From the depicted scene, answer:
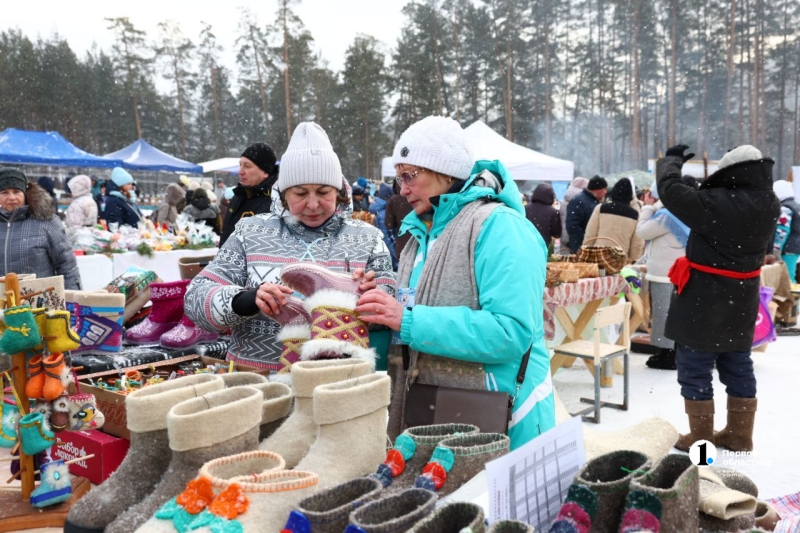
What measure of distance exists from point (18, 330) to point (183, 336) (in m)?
1.19

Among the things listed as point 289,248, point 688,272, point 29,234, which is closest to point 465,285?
point 289,248

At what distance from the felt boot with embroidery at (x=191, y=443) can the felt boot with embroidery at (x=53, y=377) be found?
0.51 metres

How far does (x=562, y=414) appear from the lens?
2.01m

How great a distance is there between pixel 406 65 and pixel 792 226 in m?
23.0

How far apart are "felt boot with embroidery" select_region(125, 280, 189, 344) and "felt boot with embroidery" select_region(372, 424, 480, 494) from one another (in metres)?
1.83

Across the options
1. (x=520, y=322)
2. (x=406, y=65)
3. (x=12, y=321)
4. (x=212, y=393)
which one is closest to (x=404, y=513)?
(x=212, y=393)

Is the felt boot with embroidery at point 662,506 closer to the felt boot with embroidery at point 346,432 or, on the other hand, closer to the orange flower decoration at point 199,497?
the felt boot with embroidery at point 346,432

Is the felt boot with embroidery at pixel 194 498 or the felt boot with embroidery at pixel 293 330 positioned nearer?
the felt boot with embroidery at pixel 194 498

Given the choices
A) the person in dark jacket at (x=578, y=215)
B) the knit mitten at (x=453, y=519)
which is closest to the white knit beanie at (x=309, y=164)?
the knit mitten at (x=453, y=519)

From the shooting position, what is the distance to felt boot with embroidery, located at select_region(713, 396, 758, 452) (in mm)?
3955

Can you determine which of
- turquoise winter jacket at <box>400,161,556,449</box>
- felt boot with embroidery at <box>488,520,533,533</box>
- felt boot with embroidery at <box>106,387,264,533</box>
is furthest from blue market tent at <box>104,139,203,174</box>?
felt boot with embroidery at <box>488,520,533,533</box>

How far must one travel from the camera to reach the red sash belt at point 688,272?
12.2 ft

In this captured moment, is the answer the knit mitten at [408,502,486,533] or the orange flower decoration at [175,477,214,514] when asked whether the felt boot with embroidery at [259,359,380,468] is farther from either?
the knit mitten at [408,502,486,533]

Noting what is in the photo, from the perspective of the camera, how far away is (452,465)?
41.6 inches
